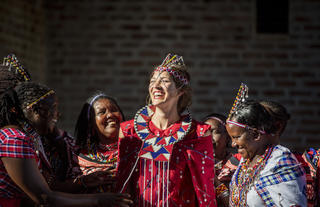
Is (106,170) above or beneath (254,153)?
beneath

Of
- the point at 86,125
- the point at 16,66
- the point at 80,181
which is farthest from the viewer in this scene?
the point at 86,125

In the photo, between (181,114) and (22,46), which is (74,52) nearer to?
(22,46)

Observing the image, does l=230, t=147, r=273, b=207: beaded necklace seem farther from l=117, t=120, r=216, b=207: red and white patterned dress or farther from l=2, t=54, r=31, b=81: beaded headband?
l=2, t=54, r=31, b=81: beaded headband

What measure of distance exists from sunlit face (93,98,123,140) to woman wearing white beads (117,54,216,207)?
325mm

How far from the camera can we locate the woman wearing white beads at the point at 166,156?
3.35 metres

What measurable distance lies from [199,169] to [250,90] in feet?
8.48

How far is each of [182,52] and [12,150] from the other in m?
3.56

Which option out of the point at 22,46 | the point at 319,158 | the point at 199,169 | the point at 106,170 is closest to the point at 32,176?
the point at 106,170

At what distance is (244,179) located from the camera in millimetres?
3125

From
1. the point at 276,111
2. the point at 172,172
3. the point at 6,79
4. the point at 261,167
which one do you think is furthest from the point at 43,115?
the point at 276,111

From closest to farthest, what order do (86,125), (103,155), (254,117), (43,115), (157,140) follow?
1. (254,117)
2. (43,115)
3. (157,140)
4. (103,155)
5. (86,125)

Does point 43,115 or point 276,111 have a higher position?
point 43,115

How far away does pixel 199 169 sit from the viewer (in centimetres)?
335

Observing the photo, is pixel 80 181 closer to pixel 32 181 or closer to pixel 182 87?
pixel 32 181
